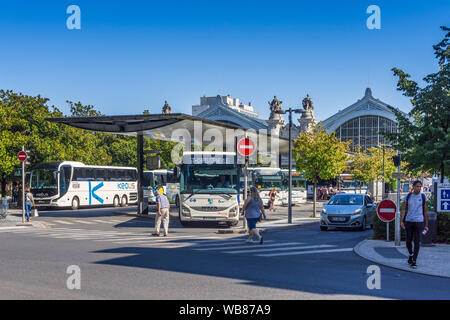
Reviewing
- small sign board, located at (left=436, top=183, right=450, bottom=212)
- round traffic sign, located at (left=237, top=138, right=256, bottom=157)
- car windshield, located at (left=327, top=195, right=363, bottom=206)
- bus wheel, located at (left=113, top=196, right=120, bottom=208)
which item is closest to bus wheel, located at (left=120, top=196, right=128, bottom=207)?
bus wheel, located at (left=113, top=196, right=120, bottom=208)

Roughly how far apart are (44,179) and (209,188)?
59.9ft

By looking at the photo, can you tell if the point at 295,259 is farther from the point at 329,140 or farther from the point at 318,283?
the point at 329,140

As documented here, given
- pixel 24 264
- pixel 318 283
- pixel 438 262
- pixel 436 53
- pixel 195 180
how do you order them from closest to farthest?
pixel 318 283 < pixel 24 264 < pixel 438 262 < pixel 436 53 < pixel 195 180

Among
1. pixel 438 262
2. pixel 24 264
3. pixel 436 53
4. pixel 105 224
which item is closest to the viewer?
pixel 24 264

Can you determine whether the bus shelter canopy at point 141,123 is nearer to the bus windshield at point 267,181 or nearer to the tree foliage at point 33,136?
the tree foliage at point 33,136

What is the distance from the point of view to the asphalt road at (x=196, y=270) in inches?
314

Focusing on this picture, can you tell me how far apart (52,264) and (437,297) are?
752cm

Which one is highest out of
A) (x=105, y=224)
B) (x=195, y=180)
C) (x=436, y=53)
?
(x=436, y=53)

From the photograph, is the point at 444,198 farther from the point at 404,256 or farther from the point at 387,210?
the point at 404,256

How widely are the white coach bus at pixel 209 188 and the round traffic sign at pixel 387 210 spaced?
752cm

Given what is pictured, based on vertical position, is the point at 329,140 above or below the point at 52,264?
above
